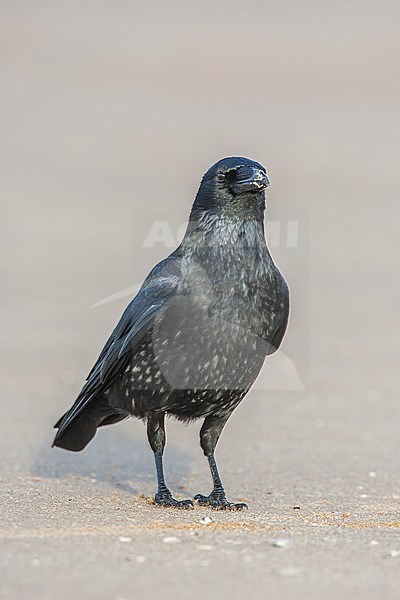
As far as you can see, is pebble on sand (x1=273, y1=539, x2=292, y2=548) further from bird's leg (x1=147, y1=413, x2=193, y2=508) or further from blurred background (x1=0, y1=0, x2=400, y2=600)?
bird's leg (x1=147, y1=413, x2=193, y2=508)

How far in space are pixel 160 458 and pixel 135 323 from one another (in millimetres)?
738

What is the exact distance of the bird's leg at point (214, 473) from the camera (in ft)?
17.8

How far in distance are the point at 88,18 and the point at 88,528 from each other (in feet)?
86.9

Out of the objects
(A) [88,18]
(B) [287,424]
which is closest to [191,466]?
(B) [287,424]

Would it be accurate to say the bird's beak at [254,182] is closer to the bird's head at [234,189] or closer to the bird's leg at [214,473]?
the bird's head at [234,189]

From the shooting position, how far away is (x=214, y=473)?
5578mm

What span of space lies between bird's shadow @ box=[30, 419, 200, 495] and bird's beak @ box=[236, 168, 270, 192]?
72.7 inches

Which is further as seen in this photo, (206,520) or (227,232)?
(227,232)

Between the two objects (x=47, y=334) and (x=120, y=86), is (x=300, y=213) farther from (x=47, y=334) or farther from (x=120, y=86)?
(x=120, y=86)

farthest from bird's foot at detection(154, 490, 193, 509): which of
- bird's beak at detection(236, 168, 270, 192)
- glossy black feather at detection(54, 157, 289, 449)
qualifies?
bird's beak at detection(236, 168, 270, 192)
